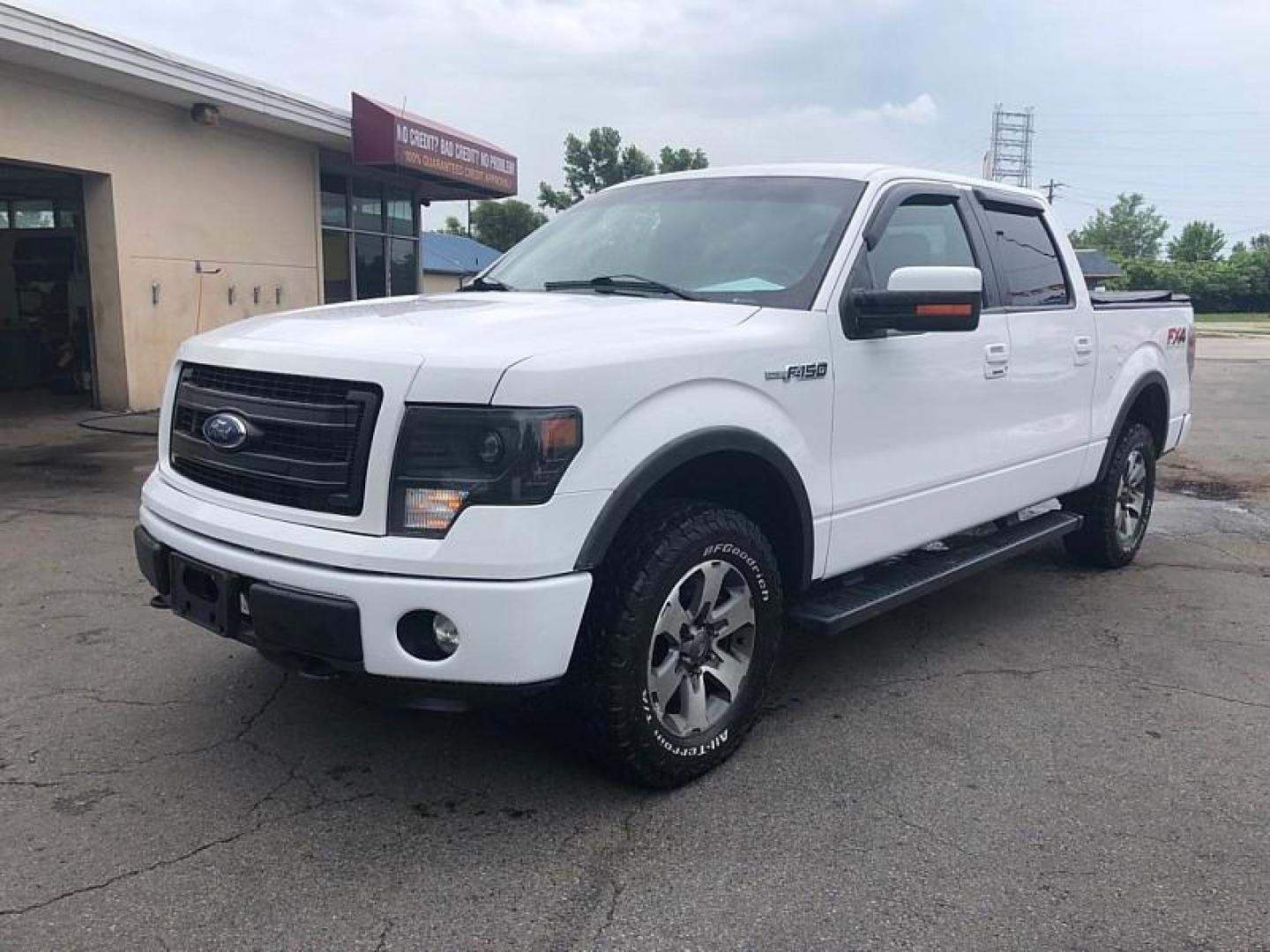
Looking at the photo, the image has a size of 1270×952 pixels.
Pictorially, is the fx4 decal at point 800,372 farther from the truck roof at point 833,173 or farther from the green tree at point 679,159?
the green tree at point 679,159

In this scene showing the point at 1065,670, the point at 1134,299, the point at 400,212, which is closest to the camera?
the point at 1065,670

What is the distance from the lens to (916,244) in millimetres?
4527

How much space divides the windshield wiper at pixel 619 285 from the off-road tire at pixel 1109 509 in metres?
3.08

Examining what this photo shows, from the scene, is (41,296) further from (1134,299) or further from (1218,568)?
(1218,568)

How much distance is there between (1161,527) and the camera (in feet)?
24.6

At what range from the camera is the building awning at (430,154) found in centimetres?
1505

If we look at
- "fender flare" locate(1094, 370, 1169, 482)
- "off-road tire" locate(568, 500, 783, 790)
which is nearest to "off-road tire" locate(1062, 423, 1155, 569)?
"fender flare" locate(1094, 370, 1169, 482)

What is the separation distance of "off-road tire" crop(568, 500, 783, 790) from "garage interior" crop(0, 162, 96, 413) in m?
13.5

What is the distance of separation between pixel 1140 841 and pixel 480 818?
195 cm

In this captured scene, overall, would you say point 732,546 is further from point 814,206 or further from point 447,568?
point 814,206

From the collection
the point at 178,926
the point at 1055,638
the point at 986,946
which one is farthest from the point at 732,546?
the point at 1055,638

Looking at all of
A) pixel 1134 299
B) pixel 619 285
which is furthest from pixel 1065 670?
pixel 1134 299

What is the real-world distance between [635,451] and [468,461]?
50cm

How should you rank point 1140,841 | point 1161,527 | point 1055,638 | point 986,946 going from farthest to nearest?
1. point 1161,527
2. point 1055,638
3. point 1140,841
4. point 986,946
